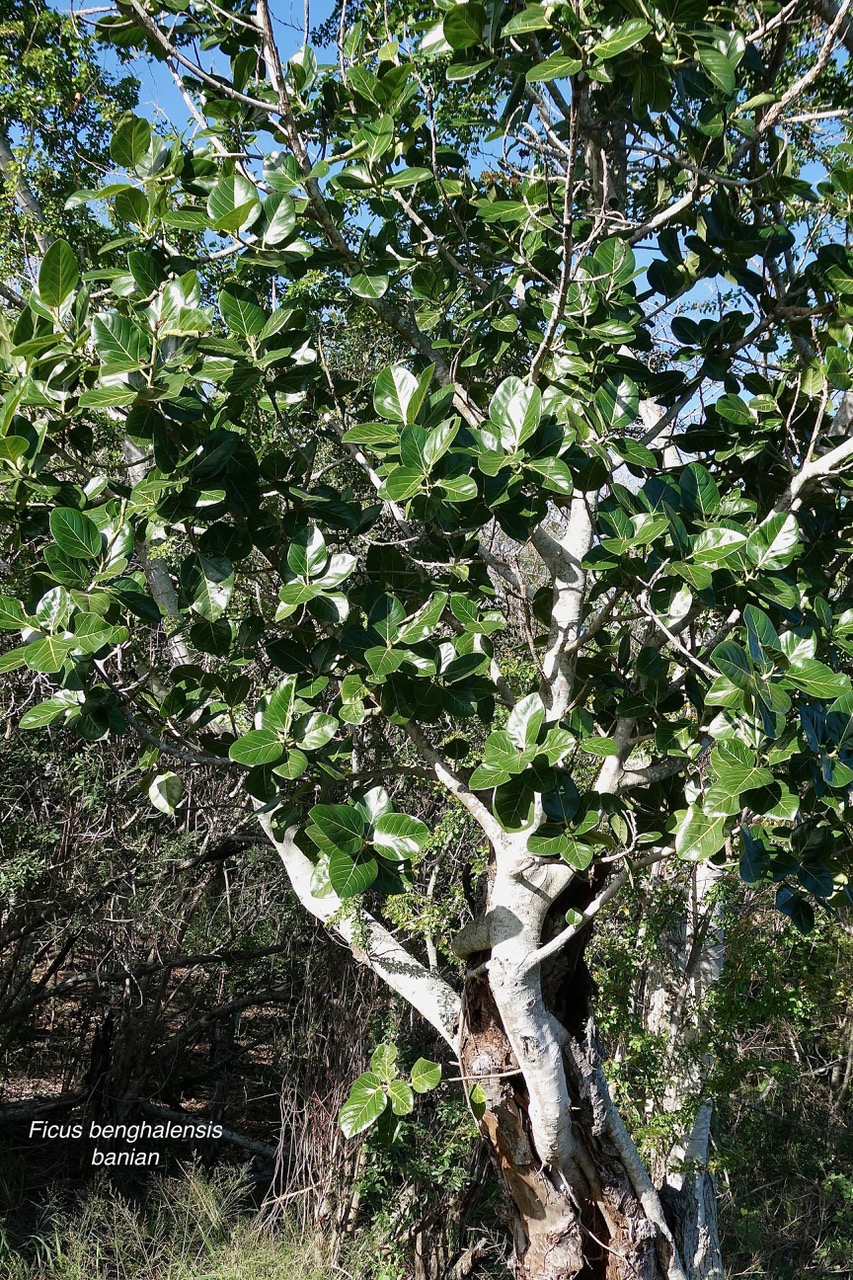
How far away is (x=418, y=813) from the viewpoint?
216 inches

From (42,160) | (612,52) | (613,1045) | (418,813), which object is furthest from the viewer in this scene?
(418,813)

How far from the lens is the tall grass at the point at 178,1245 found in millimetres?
4465

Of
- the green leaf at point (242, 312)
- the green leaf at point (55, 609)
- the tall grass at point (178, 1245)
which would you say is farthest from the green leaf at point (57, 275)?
the tall grass at point (178, 1245)

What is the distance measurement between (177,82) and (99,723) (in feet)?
5.53

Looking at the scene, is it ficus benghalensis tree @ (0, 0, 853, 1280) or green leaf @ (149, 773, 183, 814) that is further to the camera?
green leaf @ (149, 773, 183, 814)

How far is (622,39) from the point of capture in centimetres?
158

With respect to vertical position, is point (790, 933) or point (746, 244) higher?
point (746, 244)

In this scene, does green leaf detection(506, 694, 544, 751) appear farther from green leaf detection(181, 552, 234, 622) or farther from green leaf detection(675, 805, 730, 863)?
green leaf detection(181, 552, 234, 622)

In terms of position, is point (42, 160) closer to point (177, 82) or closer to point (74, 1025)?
point (177, 82)

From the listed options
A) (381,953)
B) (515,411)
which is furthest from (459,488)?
(381,953)

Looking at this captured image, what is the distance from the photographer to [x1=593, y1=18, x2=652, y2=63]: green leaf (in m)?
1.57

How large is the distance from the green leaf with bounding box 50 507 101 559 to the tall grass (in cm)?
407

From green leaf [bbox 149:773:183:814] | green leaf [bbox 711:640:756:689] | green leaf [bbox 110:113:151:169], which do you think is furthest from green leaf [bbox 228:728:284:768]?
green leaf [bbox 110:113:151:169]

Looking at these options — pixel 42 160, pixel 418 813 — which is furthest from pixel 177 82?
pixel 418 813
